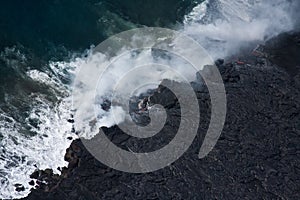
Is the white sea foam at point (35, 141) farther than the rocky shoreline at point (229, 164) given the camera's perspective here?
Yes

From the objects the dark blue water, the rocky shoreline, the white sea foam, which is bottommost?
the rocky shoreline

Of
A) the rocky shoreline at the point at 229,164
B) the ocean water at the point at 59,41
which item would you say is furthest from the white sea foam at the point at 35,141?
the rocky shoreline at the point at 229,164

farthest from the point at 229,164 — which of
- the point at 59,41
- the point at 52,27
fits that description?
the point at 52,27

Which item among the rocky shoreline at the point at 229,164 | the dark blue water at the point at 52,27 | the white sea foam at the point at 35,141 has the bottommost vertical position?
the rocky shoreline at the point at 229,164

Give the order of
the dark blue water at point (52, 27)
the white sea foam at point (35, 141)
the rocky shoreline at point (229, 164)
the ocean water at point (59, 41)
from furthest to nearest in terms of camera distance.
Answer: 1. the dark blue water at point (52, 27)
2. the ocean water at point (59, 41)
3. the white sea foam at point (35, 141)
4. the rocky shoreline at point (229, 164)

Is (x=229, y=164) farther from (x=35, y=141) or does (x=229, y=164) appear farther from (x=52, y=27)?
(x=52, y=27)

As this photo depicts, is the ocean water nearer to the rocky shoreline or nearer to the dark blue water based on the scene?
the dark blue water

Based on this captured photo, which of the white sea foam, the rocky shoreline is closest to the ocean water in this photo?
the white sea foam

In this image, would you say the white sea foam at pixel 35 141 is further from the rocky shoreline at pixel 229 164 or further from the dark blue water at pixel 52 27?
the rocky shoreline at pixel 229 164
